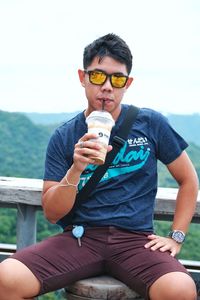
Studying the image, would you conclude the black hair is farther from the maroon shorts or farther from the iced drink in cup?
the maroon shorts

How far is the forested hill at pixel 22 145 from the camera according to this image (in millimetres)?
19655

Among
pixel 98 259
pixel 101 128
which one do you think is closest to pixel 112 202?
pixel 98 259

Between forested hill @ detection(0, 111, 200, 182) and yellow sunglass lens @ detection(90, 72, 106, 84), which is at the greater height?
yellow sunglass lens @ detection(90, 72, 106, 84)

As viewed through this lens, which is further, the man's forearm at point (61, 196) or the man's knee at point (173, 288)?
the man's forearm at point (61, 196)

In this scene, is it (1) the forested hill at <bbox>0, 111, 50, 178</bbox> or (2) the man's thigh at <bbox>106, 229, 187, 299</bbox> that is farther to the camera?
(1) the forested hill at <bbox>0, 111, 50, 178</bbox>

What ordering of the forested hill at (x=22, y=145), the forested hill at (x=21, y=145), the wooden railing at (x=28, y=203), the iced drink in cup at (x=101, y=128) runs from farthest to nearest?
1. the forested hill at (x=21, y=145)
2. the forested hill at (x=22, y=145)
3. the wooden railing at (x=28, y=203)
4. the iced drink in cup at (x=101, y=128)

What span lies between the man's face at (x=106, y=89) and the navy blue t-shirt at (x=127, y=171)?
14 centimetres

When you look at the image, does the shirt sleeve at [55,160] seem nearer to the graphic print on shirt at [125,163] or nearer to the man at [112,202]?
the man at [112,202]

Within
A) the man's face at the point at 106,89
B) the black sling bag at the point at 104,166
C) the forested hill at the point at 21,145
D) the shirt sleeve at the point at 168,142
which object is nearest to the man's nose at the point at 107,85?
the man's face at the point at 106,89

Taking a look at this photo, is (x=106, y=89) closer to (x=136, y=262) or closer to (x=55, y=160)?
(x=55, y=160)

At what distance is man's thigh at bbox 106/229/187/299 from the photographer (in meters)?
2.46

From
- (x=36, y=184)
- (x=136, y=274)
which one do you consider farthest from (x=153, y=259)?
(x=36, y=184)

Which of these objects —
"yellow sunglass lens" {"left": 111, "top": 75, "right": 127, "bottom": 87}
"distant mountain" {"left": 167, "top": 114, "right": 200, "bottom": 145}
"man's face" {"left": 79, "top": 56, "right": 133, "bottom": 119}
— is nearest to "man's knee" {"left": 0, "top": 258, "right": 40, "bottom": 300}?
"man's face" {"left": 79, "top": 56, "right": 133, "bottom": 119}

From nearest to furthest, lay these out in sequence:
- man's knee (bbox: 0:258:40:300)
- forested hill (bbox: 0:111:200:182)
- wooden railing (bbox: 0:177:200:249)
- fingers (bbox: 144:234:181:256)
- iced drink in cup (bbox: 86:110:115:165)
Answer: iced drink in cup (bbox: 86:110:115:165) → man's knee (bbox: 0:258:40:300) → fingers (bbox: 144:234:181:256) → wooden railing (bbox: 0:177:200:249) → forested hill (bbox: 0:111:200:182)
